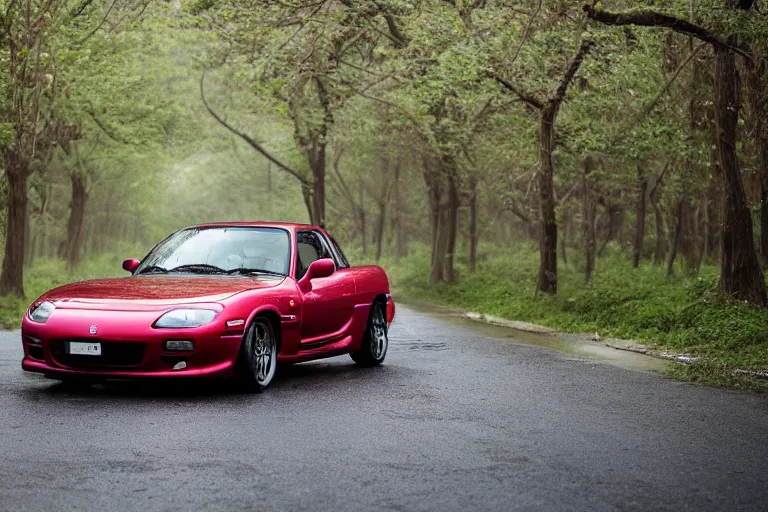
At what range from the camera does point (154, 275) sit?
1046 cm

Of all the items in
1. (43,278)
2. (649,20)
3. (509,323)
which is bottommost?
(43,278)

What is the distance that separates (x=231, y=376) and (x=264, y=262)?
1698 mm

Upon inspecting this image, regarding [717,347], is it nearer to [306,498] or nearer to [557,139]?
[306,498]

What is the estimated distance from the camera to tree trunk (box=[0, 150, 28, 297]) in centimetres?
2386

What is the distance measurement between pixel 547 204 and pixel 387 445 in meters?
17.6

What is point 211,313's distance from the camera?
8.96 meters

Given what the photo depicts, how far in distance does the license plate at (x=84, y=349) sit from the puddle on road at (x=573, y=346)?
628 cm

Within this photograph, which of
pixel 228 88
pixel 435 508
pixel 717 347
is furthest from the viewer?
pixel 228 88

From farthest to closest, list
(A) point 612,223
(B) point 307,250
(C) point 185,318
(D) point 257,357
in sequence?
(A) point 612,223
(B) point 307,250
(D) point 257,357
(C) point 185,318

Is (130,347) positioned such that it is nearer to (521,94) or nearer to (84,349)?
(84,349)

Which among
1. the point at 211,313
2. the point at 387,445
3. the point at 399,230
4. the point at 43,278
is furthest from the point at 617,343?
the point at 399,230

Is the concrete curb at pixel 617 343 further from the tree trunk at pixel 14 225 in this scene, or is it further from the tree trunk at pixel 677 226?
the tree trunk at pixel 14 225

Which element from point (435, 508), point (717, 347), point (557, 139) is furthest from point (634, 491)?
point (557, 139)

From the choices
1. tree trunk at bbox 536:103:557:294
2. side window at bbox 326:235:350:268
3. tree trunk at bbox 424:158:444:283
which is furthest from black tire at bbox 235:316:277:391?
tree trunk at bbox 424:158:444:283
